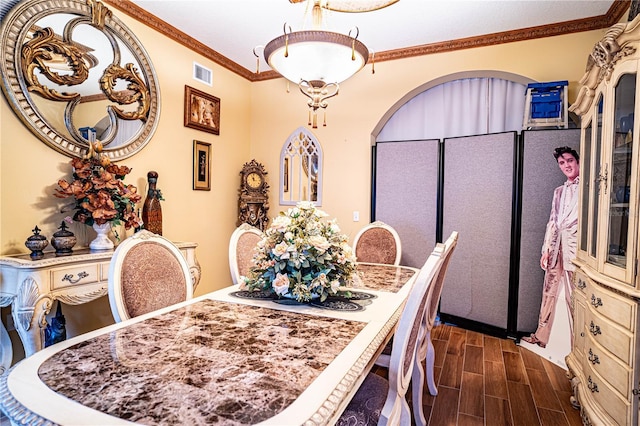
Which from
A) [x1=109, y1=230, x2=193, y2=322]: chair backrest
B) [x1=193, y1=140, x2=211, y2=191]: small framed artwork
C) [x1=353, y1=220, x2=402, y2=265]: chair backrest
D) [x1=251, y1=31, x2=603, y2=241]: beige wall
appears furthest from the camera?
[x1=193, y1=140, x2=211, y2=191]: small framed artwork

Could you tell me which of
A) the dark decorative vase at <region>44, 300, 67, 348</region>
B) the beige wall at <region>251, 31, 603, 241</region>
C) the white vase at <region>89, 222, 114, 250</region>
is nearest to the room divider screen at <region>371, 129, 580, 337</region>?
the beige wall at <region>251, 31, 603, 241</region>

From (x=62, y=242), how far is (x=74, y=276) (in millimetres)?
265

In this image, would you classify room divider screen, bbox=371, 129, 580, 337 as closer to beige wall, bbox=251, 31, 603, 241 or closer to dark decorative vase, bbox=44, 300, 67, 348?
beige wall, bbox=251, 31, 603, 241

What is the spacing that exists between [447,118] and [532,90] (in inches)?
35.2

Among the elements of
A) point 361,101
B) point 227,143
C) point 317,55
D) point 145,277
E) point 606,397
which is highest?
point 361,101

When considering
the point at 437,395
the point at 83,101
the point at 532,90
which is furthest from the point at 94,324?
the point at 532,90

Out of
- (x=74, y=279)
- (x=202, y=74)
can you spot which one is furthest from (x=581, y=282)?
(x=202, y=74)

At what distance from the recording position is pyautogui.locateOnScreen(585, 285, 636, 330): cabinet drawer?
1.55m

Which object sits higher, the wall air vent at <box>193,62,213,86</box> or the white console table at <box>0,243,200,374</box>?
the wall air vent at <box>193,62,213,86</box>

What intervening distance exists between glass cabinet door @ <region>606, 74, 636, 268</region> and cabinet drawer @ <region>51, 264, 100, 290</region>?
114 inches

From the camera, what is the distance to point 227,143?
3.99 m

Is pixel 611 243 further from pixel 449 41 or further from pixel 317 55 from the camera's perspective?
pixel 449 41

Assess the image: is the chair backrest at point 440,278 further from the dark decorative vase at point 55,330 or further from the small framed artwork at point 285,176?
the small framed artwork at point 285,176

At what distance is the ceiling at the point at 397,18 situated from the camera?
9.00ft
